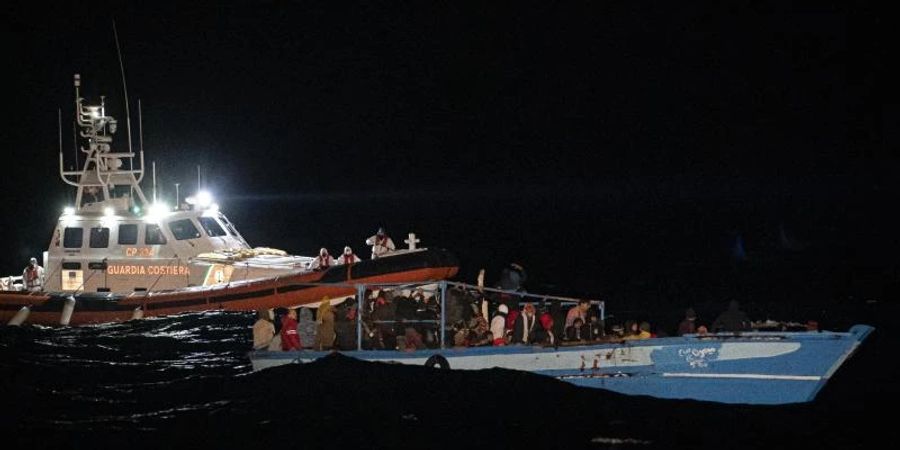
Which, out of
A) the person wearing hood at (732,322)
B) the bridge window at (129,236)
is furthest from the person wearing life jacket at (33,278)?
the person wearing hood at (732,322)

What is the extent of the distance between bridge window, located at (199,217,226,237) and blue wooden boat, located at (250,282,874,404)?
35.5ft

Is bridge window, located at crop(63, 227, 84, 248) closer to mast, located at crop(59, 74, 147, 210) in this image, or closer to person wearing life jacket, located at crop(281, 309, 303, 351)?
mast, located at crop(59, 74, 147, 210)

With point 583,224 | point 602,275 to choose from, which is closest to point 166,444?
point 602,275

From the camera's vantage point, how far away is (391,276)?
66.8ft

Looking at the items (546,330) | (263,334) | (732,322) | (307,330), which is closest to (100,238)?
(263,334)

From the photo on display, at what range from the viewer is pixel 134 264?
2344 centimetres

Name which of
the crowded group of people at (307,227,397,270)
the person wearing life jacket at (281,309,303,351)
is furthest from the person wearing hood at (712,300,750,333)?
the crowded group of people at (307,227,397,270)

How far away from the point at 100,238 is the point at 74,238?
634 mm

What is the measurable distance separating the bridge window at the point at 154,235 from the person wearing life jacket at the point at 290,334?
8.07 meters

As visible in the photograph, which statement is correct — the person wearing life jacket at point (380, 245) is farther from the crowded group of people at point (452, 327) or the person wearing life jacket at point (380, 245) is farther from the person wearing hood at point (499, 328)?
the person wearing hood at point (499, 328)

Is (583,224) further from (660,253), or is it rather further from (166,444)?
(166,444)

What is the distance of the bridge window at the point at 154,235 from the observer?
23438mm

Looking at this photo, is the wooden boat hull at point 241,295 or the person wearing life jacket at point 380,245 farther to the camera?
the person wearing life jacket at point 380,245

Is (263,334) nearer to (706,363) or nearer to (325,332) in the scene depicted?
(325,332)
